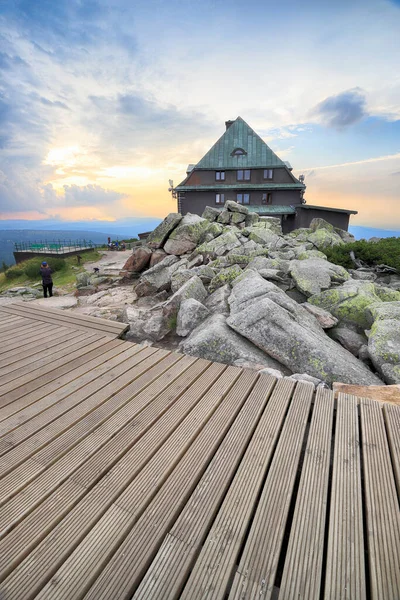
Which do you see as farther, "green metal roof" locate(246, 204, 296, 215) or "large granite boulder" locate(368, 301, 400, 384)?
"green metal roof" locate(246, 204, 296, 215)

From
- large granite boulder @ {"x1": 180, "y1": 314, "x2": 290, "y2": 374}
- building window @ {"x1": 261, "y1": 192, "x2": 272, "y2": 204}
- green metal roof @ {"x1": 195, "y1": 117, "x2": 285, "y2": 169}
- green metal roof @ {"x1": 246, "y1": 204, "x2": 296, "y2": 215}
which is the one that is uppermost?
green metal roof @ {"x1": 195, "y1": 117, "x2": 285, "y2": 169}

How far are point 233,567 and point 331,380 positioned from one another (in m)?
3.57

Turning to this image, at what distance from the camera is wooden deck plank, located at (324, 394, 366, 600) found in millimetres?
1910

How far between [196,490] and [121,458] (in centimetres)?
82

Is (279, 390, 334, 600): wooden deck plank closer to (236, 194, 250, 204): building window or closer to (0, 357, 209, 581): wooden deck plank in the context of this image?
(0, 357, 209, 581): wooden deck plank

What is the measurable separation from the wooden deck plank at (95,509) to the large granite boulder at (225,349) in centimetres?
183

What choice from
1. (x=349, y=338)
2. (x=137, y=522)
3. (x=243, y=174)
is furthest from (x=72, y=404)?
(x=243, y=174)

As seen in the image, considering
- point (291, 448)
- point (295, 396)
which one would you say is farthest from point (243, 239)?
point (291, 448)

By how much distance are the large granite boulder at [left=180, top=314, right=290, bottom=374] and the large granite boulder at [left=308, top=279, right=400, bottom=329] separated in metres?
2.75

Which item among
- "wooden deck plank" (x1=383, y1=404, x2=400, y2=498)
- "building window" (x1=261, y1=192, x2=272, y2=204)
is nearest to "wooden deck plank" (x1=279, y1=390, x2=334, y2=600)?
"wooden deck plank" (x1=383, y1=404, x2=400, y2=498)

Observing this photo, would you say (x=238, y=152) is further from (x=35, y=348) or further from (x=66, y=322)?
(x=35, y=348)

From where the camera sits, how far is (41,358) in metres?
5.17

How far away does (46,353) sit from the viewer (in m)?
5.37

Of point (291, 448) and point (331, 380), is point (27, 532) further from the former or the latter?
point (331, 380)
